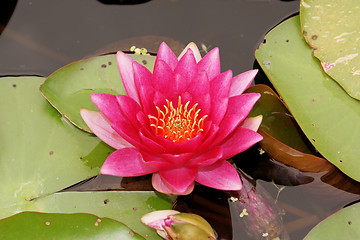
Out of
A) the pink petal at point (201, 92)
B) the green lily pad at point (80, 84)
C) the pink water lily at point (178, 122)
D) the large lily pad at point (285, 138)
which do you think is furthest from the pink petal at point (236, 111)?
the green lily pad at point (80, 84)

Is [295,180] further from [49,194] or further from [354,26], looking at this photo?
[49,194]

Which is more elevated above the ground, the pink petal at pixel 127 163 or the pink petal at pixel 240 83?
the pink petal at pixel 240 83

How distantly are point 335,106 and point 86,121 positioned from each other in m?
1.41

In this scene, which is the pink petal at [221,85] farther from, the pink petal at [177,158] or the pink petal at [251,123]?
the pink petal at [177,158]

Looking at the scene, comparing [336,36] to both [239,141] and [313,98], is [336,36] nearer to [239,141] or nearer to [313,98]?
[313,98]

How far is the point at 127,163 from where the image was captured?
2.04 meters

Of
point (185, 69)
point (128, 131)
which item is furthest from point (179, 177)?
point (185, 69)

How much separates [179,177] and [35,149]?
88 cm

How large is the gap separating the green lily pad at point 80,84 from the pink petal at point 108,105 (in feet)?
1.08

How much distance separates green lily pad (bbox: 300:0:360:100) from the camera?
2305 mm

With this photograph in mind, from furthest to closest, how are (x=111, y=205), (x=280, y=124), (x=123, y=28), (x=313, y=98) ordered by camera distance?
1. (x=123, y=28)
2. (x=280, y=124)
3. (x=313, y=98)
4. (x=111, y=205)

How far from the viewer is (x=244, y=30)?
287cm

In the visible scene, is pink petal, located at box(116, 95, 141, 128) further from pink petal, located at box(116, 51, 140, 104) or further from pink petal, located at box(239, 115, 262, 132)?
pink petal, located at box(239, 115, 262, 132)

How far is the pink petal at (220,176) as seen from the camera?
6.57 ft
